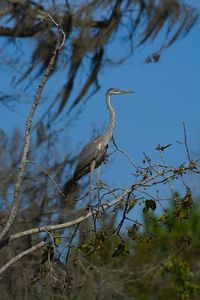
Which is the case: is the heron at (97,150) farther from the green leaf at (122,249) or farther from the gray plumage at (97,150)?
the green leaf at (122,249)

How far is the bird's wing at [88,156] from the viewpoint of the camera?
21.7 ft

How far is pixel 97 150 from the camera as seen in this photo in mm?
6621

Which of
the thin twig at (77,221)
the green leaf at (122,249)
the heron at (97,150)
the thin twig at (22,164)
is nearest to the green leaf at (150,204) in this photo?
the thin twig at (77,221)

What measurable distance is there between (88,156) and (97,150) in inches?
3.3

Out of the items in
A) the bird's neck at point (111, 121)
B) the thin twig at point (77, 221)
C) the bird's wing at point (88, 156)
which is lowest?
the thin twig at point (77, 221)

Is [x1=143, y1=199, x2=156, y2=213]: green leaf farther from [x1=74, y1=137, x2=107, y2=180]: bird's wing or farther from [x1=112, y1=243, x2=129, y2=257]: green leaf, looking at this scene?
[x1=74, y1=137, x2=107, y2=180]: bird's wing

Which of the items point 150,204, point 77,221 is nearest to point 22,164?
point 77,221

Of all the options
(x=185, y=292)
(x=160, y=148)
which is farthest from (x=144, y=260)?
(x=160, y=148)

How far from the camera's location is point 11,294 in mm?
11188

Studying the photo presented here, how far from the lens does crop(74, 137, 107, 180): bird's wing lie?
6625 mm

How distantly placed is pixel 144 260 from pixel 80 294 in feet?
17.2

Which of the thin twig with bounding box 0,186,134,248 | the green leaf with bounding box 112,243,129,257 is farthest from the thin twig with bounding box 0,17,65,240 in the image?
the green leaf with bounding box 112,243,129,257

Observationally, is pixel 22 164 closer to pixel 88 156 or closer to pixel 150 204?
pixel 150 204

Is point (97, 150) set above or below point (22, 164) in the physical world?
above
